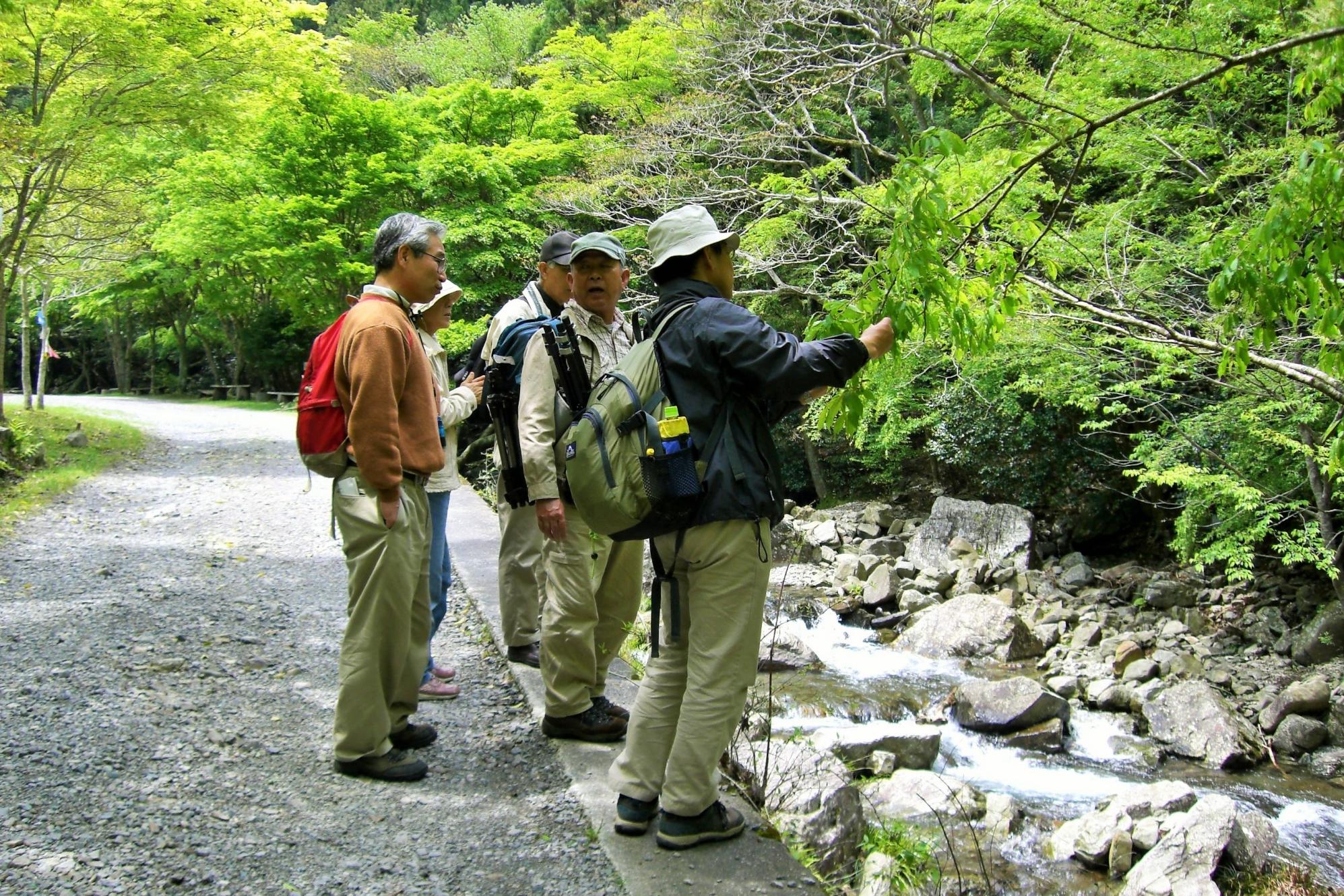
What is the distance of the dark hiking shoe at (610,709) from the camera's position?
3.64 meters

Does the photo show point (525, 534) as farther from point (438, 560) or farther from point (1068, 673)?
point (1068, 673)

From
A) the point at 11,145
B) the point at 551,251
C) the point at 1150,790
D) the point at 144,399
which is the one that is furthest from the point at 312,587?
the point at 144,399

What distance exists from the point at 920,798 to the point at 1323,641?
5521 mm

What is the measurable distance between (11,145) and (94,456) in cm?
420

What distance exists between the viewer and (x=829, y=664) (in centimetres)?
876

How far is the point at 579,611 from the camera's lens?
352 cm

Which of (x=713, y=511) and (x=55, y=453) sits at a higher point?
(x=713, y=511)

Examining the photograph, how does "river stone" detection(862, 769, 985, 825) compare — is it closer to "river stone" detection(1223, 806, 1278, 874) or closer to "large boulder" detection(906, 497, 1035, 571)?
"river stone" detection(1223, 806, 1278, 874)

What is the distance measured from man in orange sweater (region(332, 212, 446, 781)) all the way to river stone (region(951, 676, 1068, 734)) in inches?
200

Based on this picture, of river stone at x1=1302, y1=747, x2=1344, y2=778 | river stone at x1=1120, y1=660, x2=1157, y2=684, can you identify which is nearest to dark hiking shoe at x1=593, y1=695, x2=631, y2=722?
river stone at x1=1302, y1=747, x2=1344, y2=778

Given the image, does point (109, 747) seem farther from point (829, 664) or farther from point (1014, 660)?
point (1014, 660)

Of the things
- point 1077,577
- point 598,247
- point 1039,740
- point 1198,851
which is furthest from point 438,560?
point 1077,577

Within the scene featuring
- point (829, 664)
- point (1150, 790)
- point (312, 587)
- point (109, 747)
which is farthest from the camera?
point (829, 664)

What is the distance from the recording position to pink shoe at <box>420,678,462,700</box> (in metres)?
4.11
